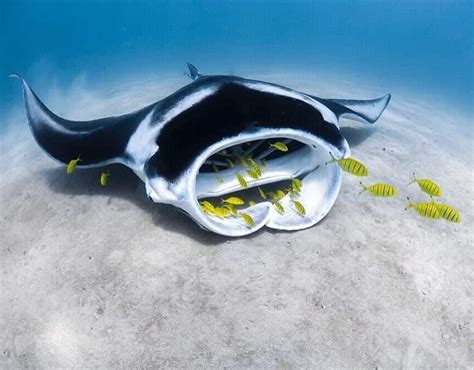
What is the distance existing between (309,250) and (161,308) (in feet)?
5.38

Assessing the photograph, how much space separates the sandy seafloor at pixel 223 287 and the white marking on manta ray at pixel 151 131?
90 centimetres

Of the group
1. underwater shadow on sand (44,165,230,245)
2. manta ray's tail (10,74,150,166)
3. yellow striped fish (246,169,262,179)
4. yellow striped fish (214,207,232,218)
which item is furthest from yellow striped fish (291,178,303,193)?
manta ray's tail (10,74,150,166)

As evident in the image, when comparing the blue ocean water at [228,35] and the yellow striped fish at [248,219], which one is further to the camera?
the blue ocean water at [228,35]

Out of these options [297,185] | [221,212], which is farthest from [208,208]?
[297,185]

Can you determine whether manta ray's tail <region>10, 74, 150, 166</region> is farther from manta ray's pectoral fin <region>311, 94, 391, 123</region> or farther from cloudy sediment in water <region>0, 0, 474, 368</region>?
manta ray's pectoral fin <region>311, 94, 391, 123</region>

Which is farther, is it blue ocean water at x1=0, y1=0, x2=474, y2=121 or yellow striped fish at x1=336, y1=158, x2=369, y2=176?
blue ocean water at x1=0, y1=0, x2=474, y2=121

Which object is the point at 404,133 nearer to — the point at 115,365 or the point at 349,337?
the point at 349,337

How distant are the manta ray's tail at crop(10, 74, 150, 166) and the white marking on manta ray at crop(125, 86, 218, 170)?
7.5 inches

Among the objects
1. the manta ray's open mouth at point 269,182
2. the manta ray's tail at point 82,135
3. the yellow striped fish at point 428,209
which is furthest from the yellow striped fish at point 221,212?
the yellow striped fish at point 428,209

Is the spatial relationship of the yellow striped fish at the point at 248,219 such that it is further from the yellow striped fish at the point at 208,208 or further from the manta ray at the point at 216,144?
the yellow striped fish at the point at 208,208

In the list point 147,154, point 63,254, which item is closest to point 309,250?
point 147,154

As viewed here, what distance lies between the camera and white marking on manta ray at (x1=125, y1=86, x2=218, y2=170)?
3.64 meters

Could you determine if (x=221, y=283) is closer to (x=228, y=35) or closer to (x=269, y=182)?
(x=269, y=182)

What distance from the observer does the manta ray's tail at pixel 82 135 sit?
13.3ft
